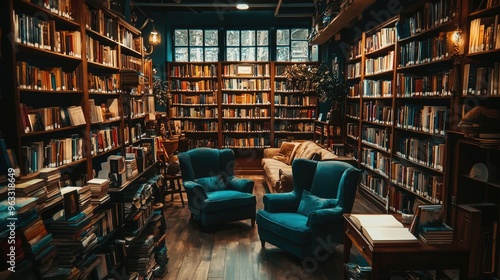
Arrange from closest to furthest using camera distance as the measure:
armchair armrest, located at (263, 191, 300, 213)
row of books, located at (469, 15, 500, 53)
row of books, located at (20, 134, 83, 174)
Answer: row of books, located at (20, 134, 83, 174)
row of books, located at (469, 15, 500, 53)
armchair armrest, located at (263, 191, 300, 213)

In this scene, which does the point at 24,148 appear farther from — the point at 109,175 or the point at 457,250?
the point at 457,250

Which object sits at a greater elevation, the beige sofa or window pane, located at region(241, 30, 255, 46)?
window pane, located at region(241, 30, 255, 46)

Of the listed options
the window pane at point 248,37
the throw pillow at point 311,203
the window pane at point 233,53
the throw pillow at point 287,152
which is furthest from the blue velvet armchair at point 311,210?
the window pane at point 248,37

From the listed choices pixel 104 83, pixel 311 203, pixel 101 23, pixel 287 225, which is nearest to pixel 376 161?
pixel 311 203

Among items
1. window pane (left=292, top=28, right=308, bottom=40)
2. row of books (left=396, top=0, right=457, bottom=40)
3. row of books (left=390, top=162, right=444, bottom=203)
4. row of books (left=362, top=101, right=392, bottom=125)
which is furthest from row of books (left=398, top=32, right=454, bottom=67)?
window pane (left=292, top=28, right=308, bottom=40)

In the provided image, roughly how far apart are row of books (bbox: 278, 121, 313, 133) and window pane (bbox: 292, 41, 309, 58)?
1824 mm

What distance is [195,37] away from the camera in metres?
9.55

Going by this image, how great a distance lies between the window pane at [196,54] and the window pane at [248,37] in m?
1.12

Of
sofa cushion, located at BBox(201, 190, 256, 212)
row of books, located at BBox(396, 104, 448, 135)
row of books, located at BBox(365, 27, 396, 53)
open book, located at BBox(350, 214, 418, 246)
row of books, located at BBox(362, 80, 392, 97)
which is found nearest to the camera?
open book, located at BBox(350, 214, 418, 246)

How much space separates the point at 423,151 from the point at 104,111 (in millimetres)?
3953

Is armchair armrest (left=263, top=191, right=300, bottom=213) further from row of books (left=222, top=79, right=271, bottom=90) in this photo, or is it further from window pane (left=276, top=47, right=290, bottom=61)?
window pane (left=276, top=47, right=290, bottom=61)

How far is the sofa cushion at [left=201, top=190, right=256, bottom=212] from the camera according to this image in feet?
16.2

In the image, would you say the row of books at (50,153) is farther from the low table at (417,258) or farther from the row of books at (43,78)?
the low table at (417,258)

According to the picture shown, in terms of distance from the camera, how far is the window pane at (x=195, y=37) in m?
9.54
